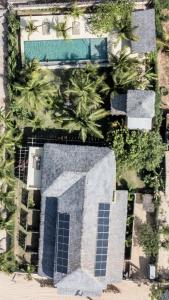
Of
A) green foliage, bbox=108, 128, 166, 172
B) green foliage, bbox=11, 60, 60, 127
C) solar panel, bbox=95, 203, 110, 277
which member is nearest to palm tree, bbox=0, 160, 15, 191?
green foliage, bbox=11, 60, 60, 127

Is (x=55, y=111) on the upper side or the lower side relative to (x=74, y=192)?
upper

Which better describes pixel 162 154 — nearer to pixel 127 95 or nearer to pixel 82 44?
pixel 127 95

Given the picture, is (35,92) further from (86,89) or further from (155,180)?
(155,180)

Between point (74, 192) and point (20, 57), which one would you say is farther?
point (20, 57)

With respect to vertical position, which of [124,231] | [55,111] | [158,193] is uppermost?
[55,111]

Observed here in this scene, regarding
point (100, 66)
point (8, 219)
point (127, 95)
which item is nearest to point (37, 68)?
point (100, 66)

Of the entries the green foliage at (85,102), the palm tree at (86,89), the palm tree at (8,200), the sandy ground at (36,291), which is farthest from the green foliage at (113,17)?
the sandy ground at (36,291)
